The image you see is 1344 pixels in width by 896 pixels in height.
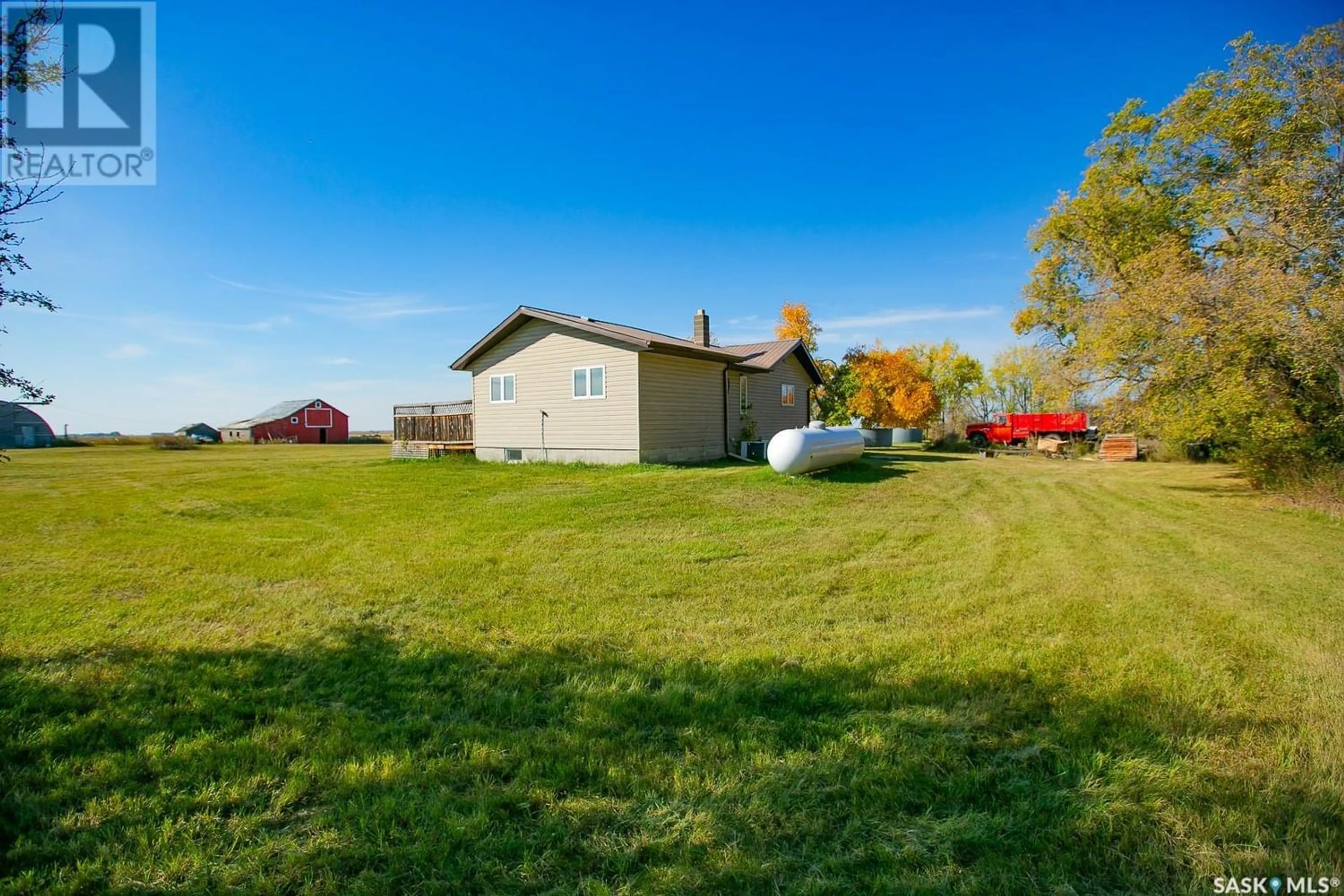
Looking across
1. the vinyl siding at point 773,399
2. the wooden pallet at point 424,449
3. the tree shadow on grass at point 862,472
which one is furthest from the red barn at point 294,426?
the tree shadow on grass at point 862,472

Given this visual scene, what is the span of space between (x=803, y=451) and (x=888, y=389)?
937 inches

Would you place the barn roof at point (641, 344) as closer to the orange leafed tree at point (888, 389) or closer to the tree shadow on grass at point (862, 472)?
the tree shadow on grass at point (862, 472)

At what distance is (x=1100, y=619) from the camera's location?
16.1 feet

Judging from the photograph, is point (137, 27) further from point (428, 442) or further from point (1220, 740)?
point (428, 442)

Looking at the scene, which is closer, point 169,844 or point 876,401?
point 169,844

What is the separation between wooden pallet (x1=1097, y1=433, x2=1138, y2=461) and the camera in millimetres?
22719

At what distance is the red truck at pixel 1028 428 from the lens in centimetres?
2797

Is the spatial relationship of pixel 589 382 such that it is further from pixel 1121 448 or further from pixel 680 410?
pixel 1121 448

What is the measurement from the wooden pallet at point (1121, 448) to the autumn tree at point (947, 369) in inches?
787

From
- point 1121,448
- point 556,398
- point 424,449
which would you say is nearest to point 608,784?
point 556,398

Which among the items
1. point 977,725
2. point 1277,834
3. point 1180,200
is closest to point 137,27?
point 977,725

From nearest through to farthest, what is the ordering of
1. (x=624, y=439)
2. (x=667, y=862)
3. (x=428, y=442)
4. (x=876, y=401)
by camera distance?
(x=667, y=862)
(x=624, y=439)
(x=428, y=442)
(x=876, y=401)

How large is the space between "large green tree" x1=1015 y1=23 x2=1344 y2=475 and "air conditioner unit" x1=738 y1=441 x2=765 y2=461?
9136mm

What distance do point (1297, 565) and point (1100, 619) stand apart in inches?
157
